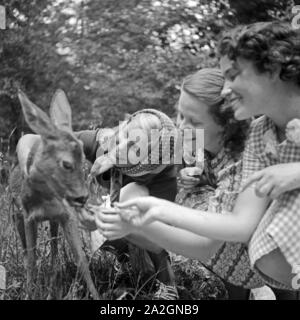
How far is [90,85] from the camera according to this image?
2.20m

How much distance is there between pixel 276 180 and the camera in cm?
140

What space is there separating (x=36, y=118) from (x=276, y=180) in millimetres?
558

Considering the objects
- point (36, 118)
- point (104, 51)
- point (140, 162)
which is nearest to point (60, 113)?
point (36, 118)

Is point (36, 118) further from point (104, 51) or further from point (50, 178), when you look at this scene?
point (104, 51)

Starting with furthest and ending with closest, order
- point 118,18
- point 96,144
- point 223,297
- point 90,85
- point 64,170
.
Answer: point 118,18 → point 90,85 → point 223,297 → point 96,144 → point 64,170

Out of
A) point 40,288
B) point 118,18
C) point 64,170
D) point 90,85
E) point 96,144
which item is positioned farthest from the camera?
point 118,18

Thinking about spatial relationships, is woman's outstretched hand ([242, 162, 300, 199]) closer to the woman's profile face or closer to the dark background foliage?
the woman's profile face

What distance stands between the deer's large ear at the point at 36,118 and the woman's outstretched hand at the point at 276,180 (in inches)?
18.8

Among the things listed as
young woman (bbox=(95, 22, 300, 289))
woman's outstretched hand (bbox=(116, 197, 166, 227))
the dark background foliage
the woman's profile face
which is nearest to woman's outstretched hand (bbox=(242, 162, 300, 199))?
young woman (bbox=(95, 22, 300, 289))

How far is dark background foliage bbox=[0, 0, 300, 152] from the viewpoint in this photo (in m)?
2.02

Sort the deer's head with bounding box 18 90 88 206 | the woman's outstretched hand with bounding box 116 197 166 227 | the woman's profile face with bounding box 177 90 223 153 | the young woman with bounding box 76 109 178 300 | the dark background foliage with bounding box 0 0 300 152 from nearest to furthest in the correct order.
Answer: the woman's outstretched hand with bounding box 116 197 166 227
the deer's head with bounding box 18 90 88 206
the young woman with bounding box 76 109 178 300
the woman's profile face with bounding box 177 90 223 153
the dark background foliage with bounding box 0 0 300 152
